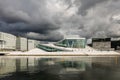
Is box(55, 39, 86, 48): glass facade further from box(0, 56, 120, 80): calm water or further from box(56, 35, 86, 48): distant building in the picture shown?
box(0, 56, 120, 80): calm water

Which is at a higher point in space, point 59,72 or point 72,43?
point 72,43

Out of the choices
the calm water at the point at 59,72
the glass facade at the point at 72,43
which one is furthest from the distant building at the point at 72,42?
the calm water at the point at 59,72

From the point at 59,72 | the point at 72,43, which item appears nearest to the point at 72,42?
the point at 72,43

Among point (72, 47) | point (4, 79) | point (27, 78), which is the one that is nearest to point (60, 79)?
point (27, 78)

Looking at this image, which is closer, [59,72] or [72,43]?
[59,72]

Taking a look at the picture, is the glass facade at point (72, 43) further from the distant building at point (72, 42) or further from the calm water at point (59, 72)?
the calm water at point (59, 72)

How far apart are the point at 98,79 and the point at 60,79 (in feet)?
23.3

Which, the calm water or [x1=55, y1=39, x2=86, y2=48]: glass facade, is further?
[x1=55, y1=39, x2=86, y2=48]: glass facade

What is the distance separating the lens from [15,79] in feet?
98.9

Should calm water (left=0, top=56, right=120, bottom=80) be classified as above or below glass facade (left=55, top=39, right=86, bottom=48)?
below

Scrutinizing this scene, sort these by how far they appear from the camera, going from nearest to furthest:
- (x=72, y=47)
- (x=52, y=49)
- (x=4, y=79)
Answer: (x=4, y=79), (x=52, y=49), (x=72, y=47)

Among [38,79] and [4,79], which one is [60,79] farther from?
[4,79]

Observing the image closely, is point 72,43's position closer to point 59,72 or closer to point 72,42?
point 72,42

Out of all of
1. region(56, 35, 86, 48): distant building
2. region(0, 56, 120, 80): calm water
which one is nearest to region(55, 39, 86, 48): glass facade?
region(56, 35, 86, 48): distant building
